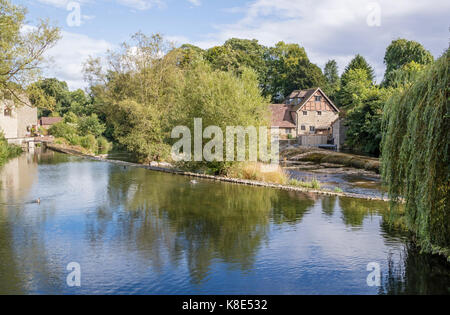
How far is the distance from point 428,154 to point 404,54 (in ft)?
218

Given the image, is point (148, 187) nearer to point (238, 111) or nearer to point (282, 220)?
point (238, 111)

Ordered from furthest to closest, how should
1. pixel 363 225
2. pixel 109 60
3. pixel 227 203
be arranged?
1. pixel 109 60
2. pixel 227 203
3. pixel 363 225

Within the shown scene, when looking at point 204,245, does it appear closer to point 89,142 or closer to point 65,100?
point 89,142

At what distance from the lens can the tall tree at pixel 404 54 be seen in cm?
6347

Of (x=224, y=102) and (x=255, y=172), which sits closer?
(x=224, y=102)

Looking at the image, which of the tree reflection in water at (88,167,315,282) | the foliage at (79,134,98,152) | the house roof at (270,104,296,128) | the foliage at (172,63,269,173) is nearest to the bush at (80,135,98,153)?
the foliage at (79,134,98,152)

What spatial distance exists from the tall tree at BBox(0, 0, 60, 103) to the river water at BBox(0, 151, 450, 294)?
37.2ft

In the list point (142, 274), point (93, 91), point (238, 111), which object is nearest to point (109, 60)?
point (93, 91)

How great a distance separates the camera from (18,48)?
2466 cm

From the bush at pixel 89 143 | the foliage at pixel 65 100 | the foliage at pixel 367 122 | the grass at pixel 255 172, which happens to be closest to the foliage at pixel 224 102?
the grass at pixel 255 172

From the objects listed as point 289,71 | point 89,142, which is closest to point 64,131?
point 89,142

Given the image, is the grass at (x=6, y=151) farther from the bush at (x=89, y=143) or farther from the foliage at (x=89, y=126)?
the foliage at (x=89, y=126)

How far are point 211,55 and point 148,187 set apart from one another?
54.1 m

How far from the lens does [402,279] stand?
7.76 m
